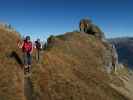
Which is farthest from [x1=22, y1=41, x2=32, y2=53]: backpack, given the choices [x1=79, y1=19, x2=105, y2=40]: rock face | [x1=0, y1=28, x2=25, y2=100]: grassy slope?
[x1=79, y1=19, x2=105, y2=40]: rock face

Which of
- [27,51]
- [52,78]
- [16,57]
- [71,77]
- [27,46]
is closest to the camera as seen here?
[27,46]

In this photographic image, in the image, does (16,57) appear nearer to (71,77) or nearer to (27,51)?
(27,51)

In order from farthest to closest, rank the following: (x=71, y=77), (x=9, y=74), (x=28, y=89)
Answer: (x=71, y=77) → (x=9, y=74) → (x=28, y=89)

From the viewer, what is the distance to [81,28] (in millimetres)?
81500

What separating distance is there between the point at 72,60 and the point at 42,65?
1103 centimetres

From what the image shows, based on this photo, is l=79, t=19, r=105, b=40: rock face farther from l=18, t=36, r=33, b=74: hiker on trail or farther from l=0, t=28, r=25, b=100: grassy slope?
l=18, t=36, r=33, b=74: hiker on trail

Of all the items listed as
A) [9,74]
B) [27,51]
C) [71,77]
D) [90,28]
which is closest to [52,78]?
[71,77]

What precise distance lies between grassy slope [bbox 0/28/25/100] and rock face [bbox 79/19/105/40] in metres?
40.2

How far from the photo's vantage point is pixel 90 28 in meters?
78.7

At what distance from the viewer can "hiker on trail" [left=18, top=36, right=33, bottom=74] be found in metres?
30.9

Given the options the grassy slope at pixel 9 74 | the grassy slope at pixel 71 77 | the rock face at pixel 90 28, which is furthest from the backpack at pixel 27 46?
the rock face at pixel 90 28

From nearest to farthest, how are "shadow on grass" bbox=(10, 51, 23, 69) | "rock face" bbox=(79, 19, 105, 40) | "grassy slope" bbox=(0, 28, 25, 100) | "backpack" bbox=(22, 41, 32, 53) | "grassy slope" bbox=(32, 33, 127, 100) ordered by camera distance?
"grassy slope" bbox=(0, 28, 25, 100)
"grassy slope" bbox=(32, 33, 127, 100)
"backpack" bbox=(22, 41, 32, 53)
"shadow on grass" bbox=(10, 51, 23, 69)
"rock face" bbox=(79, 19, 105, 40)

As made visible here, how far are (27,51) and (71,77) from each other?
353 inches

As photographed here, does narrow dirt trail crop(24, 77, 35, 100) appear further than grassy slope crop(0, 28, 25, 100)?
Yes
